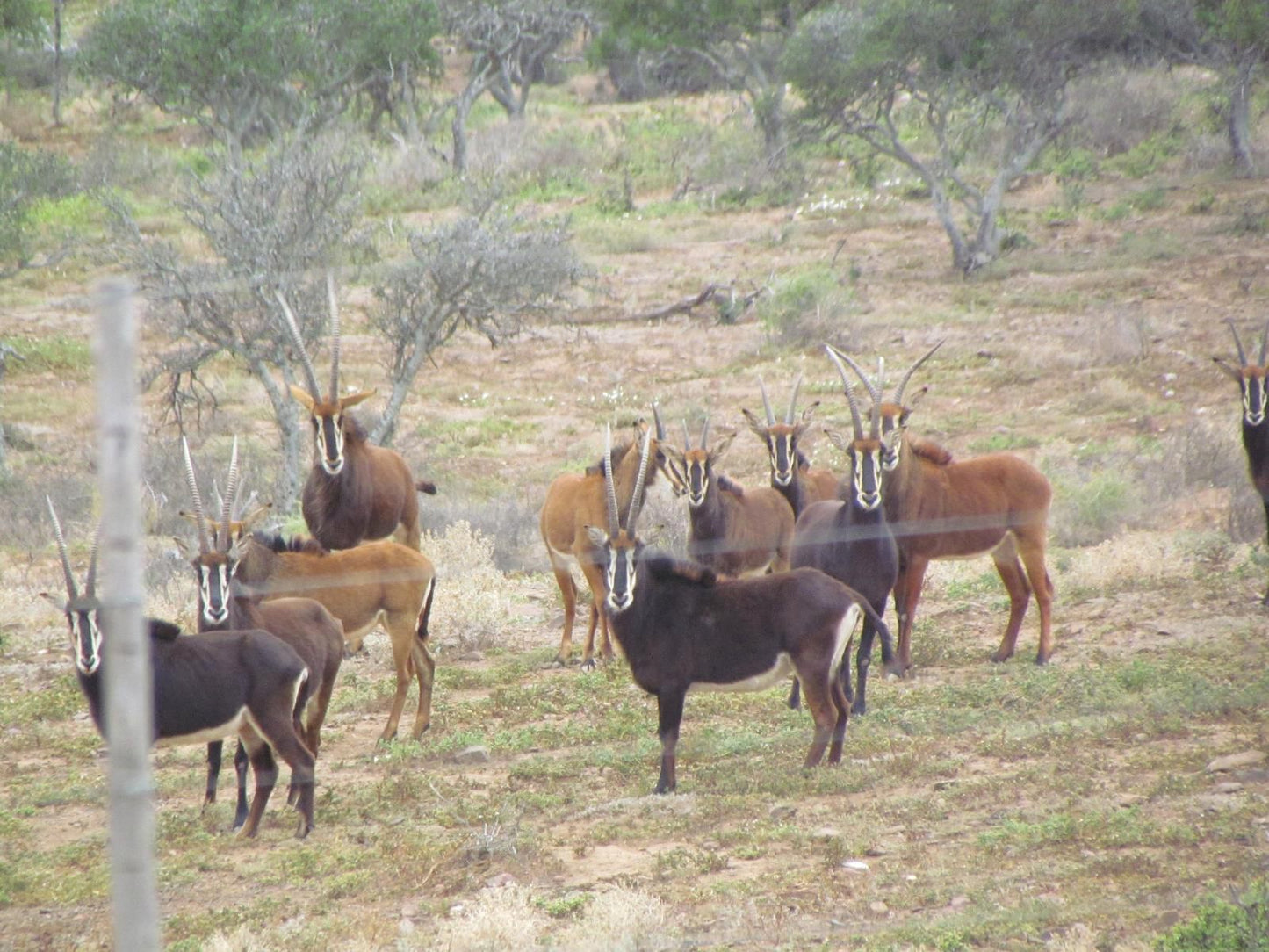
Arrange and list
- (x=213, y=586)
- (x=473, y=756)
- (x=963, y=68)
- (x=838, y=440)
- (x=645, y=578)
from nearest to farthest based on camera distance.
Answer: (x=213, y=586) → (x=645, y=578) → (x=473, y=756) → (x=838, y=440) → (x=963, y=68)

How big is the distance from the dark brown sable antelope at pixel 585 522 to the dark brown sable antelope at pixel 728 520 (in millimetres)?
346

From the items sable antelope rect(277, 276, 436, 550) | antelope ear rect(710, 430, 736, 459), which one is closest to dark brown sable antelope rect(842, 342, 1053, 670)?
antelope ear rect(710, 430, 736, 459)

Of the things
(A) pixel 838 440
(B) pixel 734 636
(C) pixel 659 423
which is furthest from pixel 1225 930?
(C) pixel 659 423

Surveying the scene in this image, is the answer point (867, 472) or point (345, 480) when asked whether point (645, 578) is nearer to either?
point (867, 472)

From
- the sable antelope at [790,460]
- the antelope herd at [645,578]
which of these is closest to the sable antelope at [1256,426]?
the antelope herd at [645,578]

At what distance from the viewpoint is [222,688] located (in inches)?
296

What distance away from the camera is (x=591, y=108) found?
47594mm

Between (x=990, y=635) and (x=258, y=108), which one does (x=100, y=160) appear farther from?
(x=990, y=635)

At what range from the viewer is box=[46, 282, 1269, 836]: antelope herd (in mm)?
7680

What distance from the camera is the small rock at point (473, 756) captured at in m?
9.07

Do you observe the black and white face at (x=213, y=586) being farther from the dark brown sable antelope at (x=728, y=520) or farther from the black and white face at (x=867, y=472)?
the black and white face at (x=867, y=472)

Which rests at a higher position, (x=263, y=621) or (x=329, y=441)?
(x=329, y=441)

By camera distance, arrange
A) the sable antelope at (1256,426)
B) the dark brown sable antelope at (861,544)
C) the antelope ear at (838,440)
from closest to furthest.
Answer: the dark brown sable antelope at (861,544), the antelope ear at (838,440), the sable antelope at (1256,426)

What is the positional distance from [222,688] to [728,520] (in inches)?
183
